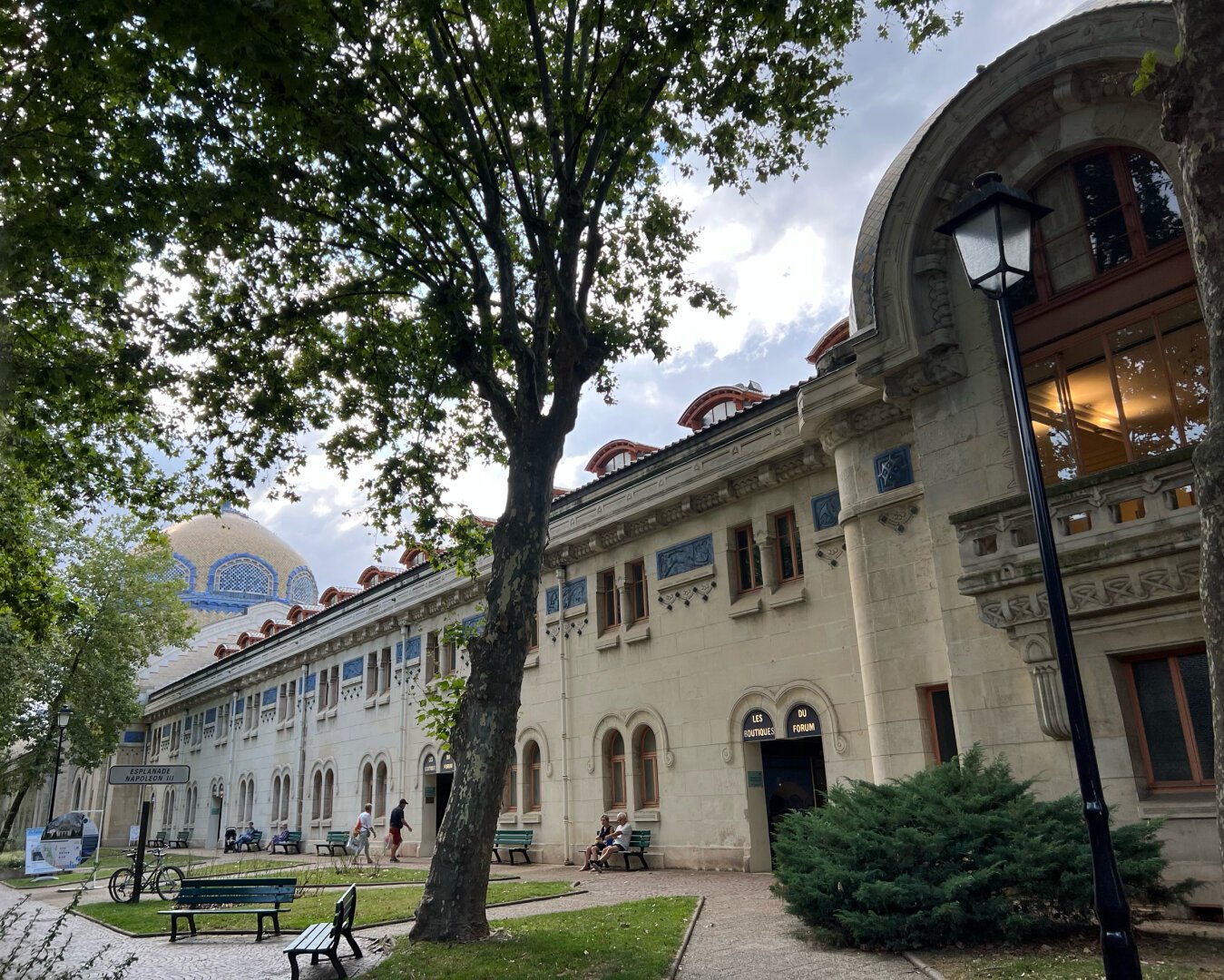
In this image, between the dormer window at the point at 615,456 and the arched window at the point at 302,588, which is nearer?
the dormer window at the point at 615,456

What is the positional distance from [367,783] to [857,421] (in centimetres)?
2436

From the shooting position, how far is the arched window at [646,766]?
20.1 m

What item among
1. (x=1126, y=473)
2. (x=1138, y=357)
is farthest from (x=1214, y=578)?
→ (x=1138, y=357)

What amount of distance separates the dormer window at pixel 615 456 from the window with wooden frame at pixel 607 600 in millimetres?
3193

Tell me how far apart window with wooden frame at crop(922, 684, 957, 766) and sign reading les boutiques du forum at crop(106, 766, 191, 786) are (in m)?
15.1

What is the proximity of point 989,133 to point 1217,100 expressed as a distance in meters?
8.87

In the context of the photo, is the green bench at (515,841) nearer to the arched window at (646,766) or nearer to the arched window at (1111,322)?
the arched window at (646,766)

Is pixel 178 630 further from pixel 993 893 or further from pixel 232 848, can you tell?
pixel 993 893

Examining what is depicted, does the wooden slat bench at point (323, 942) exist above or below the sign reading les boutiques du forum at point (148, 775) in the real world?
below

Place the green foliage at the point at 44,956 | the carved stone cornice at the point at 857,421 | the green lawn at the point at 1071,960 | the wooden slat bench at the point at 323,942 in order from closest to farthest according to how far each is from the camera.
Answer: the green foliage at the point at 44,956
the green lawn at the point at 1071,960
the wooden slat bench at the point at 323,942
the carved stone cornice at the point at 857,421

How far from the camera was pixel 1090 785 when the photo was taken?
17.5 ft

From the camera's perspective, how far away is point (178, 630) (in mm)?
43812

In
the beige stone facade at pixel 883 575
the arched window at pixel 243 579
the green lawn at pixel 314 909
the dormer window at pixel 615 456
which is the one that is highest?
the arched window at pixel 243 579

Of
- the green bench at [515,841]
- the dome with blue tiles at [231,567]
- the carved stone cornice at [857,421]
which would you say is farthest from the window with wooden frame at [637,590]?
the dome with blue tiles at [231,567]
